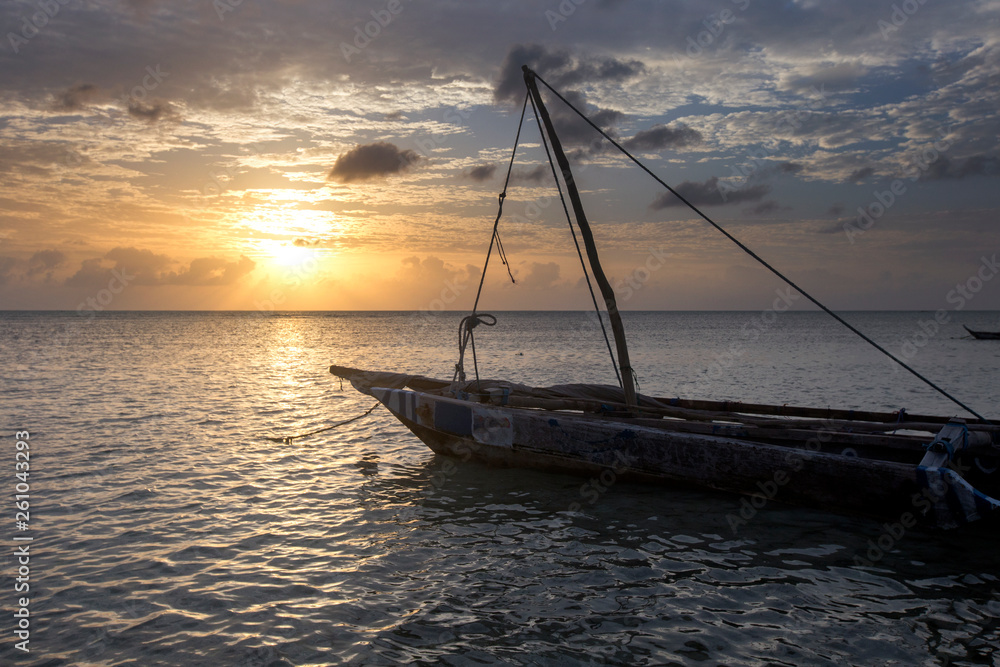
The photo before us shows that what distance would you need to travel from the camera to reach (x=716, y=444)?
7.36 m

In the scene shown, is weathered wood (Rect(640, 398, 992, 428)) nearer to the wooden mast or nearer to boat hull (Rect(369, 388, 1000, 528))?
the wooden mast

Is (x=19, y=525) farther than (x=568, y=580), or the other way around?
(x=19, y=525)

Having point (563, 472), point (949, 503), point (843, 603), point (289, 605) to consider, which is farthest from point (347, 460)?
point (949, 503)

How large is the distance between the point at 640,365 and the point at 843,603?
29152 millimetres

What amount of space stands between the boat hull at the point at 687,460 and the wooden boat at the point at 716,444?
0.01m

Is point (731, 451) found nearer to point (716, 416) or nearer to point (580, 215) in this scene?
point (716, 416)

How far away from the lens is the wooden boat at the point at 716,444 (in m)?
6.29

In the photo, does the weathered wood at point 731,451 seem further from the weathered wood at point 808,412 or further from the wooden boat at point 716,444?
the weathered wood at point 808,412

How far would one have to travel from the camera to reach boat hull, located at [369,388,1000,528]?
6.04 m

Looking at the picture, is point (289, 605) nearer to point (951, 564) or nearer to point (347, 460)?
point (347, 460)

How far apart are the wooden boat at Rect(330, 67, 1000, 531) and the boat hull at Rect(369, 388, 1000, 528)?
0.01 metres

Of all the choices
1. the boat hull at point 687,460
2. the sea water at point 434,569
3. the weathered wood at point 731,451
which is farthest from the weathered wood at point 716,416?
the sea water at point 434,569

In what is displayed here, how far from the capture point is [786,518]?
7.25m

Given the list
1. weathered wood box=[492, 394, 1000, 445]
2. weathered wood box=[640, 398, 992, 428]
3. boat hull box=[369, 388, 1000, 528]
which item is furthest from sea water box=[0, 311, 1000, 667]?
weathered wood box=[640, 398, 992, 428]
